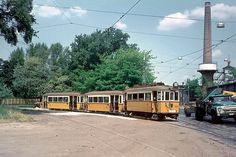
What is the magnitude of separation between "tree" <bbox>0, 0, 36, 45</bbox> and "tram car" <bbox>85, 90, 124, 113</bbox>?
10.5m

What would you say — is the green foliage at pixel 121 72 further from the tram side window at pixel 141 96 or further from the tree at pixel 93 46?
the tram side window at pixel 141 96

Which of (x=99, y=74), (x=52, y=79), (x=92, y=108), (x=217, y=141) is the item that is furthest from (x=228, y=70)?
(x=217, y=141)

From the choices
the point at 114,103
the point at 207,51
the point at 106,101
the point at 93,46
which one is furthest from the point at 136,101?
the point at 93,46

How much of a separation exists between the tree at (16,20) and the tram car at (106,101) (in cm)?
1050

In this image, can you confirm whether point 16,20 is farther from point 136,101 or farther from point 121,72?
point 121,72

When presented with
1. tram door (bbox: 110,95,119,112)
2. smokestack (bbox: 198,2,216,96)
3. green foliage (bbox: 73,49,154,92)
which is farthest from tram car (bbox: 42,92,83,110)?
smokestack (bbox: 198,2,216,96)

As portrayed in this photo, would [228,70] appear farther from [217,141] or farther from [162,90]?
[217,141]

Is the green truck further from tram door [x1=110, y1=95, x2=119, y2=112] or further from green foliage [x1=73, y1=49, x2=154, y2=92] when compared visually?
green foliage [x1=73, y1=49, x2=154, y2=92]

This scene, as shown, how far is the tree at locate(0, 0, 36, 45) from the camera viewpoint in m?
45.2

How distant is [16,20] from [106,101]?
1326 centimetres

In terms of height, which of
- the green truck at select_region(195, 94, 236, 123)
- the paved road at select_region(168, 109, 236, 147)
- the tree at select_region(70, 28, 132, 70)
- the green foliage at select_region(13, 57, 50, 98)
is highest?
the tree at select_region(70, 28, 132, 70)

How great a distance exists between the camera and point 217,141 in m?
19.0

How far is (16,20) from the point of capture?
153 ft

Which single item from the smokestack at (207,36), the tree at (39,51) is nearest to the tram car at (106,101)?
the smokestack at (207,36)
